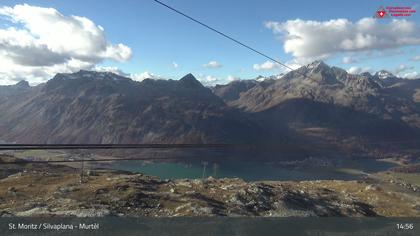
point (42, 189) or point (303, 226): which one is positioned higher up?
point (42, 189)

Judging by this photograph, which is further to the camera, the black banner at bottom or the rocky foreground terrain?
the rocky foreground terrain

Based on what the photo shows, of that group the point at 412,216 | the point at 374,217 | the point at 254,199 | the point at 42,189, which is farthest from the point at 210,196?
the point at 412,216

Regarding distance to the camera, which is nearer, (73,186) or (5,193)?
(5,193)

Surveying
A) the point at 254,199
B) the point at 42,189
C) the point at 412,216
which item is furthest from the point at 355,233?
the point at 42,189

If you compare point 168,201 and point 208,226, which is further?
point 168,201

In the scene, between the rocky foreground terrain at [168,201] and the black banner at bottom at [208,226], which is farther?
the rocky foreground terrain at [168,201]

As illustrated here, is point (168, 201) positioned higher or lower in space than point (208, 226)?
higher

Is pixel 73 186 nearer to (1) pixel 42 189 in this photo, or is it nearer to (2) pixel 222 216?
(1) pixel 42 189

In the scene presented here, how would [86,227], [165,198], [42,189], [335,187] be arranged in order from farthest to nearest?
[335,187] < [42,189] < [165,198] < [86,227]

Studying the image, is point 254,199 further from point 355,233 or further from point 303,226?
point 355,233

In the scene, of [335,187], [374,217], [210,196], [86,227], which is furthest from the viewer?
[335,187]
